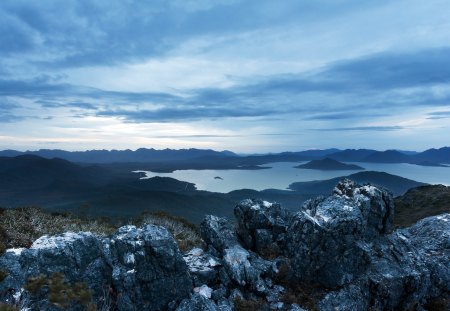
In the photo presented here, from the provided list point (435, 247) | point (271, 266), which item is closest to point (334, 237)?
point (271, 266)

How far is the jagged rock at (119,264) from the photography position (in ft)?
39.9

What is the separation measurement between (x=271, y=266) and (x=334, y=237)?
3.55 m

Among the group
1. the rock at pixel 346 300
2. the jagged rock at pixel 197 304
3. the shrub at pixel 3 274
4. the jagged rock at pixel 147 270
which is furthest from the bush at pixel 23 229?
the rock at pixel 346 300

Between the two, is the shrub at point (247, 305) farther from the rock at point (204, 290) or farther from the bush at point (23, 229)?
the bush at point (23, 229)

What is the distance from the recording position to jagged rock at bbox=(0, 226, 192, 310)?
12164 millimetres

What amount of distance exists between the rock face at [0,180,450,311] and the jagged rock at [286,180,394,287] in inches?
1.9

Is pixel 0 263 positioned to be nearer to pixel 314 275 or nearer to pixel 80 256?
pixel 80 256

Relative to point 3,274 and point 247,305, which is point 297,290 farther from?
point 3,274

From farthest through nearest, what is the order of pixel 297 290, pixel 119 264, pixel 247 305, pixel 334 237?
1. pixel 334 237
2. pixel 297 290
3. pixel 119 264
4. pixel 247 305

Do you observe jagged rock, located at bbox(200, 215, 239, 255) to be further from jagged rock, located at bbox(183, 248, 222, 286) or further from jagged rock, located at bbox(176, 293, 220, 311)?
jagged rock, located at bbox(176, 293, 220, 311)

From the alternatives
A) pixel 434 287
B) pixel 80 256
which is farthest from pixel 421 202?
pixel 80 256

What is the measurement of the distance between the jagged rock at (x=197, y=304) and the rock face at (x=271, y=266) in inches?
1.6

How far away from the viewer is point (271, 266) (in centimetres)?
1619

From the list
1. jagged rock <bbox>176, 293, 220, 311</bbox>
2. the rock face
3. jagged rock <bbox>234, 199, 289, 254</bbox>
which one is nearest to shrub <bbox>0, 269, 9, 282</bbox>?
the rock face
